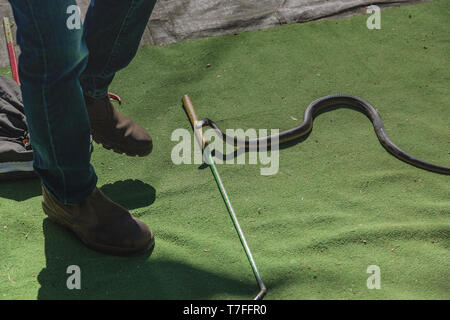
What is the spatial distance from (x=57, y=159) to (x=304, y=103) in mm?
2253

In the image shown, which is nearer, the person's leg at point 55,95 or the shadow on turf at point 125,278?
the person's leg at point 55,95

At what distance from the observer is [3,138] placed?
3061 mm

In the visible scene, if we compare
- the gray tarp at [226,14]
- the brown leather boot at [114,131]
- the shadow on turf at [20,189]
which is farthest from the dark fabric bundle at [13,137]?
the gray tarp at [226,14]

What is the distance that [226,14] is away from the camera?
16.1ft

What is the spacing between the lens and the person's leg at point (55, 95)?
5.92 ft

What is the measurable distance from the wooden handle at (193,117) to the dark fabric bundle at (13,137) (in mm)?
1088

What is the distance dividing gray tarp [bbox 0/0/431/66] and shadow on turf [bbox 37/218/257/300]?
8.24 feet

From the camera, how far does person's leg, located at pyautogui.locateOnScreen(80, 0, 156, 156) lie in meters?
2.55

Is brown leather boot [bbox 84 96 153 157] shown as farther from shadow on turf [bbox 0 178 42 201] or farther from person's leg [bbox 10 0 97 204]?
person's leg [bbox 10 0 97 204]

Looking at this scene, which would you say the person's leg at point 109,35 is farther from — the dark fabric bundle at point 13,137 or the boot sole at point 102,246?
the boot sole at point 102,246

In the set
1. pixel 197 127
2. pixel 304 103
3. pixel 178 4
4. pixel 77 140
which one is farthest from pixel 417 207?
pixel 178 4

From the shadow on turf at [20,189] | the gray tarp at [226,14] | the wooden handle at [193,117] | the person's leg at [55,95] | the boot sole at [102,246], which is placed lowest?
the boot sole at [102,246]

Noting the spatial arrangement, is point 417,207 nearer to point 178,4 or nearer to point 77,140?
point 77,140

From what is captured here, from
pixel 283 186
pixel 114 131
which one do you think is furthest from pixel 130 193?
pixel 283 186
